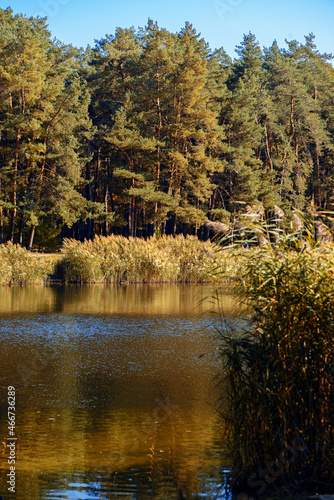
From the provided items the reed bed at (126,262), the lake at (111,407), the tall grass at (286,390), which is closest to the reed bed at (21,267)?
the reed bed at (126,262)

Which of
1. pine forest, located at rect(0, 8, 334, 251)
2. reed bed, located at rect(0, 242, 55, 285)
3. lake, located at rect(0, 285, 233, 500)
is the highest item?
pine forest, located at rect(0, 8, 334, 251)

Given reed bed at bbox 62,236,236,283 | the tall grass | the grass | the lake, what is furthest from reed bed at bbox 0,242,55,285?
the tall grass

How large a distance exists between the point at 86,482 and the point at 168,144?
114ft

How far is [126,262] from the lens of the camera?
24.3 metres

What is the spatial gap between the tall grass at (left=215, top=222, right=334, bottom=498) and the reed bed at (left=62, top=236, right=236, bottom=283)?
61.6 ft

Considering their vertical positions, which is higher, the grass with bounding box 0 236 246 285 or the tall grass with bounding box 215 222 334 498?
the grass with bounding box 0 236 246 285

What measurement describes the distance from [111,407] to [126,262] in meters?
17.7

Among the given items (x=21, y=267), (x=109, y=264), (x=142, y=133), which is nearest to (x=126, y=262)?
(x=109, y=264)

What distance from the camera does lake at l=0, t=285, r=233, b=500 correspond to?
4695 mm

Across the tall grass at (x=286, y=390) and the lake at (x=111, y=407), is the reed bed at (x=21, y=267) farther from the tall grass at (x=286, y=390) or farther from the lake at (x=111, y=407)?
the tall grass at (x=286, y=390)

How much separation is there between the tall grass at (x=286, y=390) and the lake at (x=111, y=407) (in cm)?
50

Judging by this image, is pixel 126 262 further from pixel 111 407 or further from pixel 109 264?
pixel 111 407

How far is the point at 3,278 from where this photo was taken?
22688 mm

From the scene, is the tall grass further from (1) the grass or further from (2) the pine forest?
(2) the pine forest
